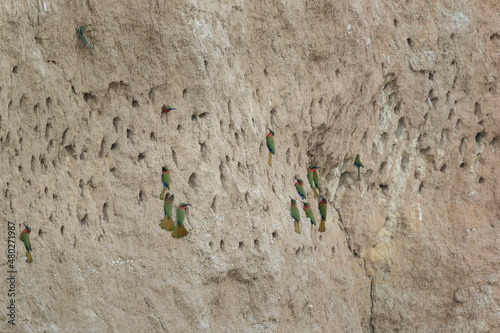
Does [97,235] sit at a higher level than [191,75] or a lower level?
lower

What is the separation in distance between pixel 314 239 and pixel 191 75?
2006 millimetres

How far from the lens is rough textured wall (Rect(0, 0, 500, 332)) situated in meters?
5.95

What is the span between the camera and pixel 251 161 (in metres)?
6.87

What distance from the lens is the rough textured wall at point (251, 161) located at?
5.95 metres

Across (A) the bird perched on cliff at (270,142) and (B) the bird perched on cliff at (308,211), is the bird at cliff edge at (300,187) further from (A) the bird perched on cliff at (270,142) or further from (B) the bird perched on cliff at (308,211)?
(A) the bird perched on cliff at (270,142)

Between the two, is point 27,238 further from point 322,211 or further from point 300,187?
point 322,211

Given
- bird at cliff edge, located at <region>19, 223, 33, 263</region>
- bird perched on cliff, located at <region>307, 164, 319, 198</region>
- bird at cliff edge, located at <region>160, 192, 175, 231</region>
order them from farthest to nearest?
bird perched on cliff, located at <region>307, 164, 319, 198</region> < bird at cliff edge, located at <region>160, 192, 175, 231</region> < bird at cliff edge, located at <region>19, 223, 33, 263</region>

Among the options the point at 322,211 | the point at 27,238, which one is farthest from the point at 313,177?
the point at 27,238

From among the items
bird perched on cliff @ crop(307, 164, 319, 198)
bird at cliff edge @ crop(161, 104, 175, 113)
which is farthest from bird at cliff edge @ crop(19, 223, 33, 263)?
bird perched on cliff @ crop(307, 164, 319, 198)

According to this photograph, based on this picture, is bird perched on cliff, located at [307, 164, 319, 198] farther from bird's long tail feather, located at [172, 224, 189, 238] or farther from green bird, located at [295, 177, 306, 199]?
bird's long tail feather, located at [172, 224, 189, 238]

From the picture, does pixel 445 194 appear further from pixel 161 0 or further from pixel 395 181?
pixel 161 0

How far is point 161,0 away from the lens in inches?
249

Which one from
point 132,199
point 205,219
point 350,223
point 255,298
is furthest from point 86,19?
point 350,223

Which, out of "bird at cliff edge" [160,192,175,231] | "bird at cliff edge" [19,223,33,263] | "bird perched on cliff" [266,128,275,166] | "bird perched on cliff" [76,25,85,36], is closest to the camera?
"bird at cliff edge" [19,223,33,263]
